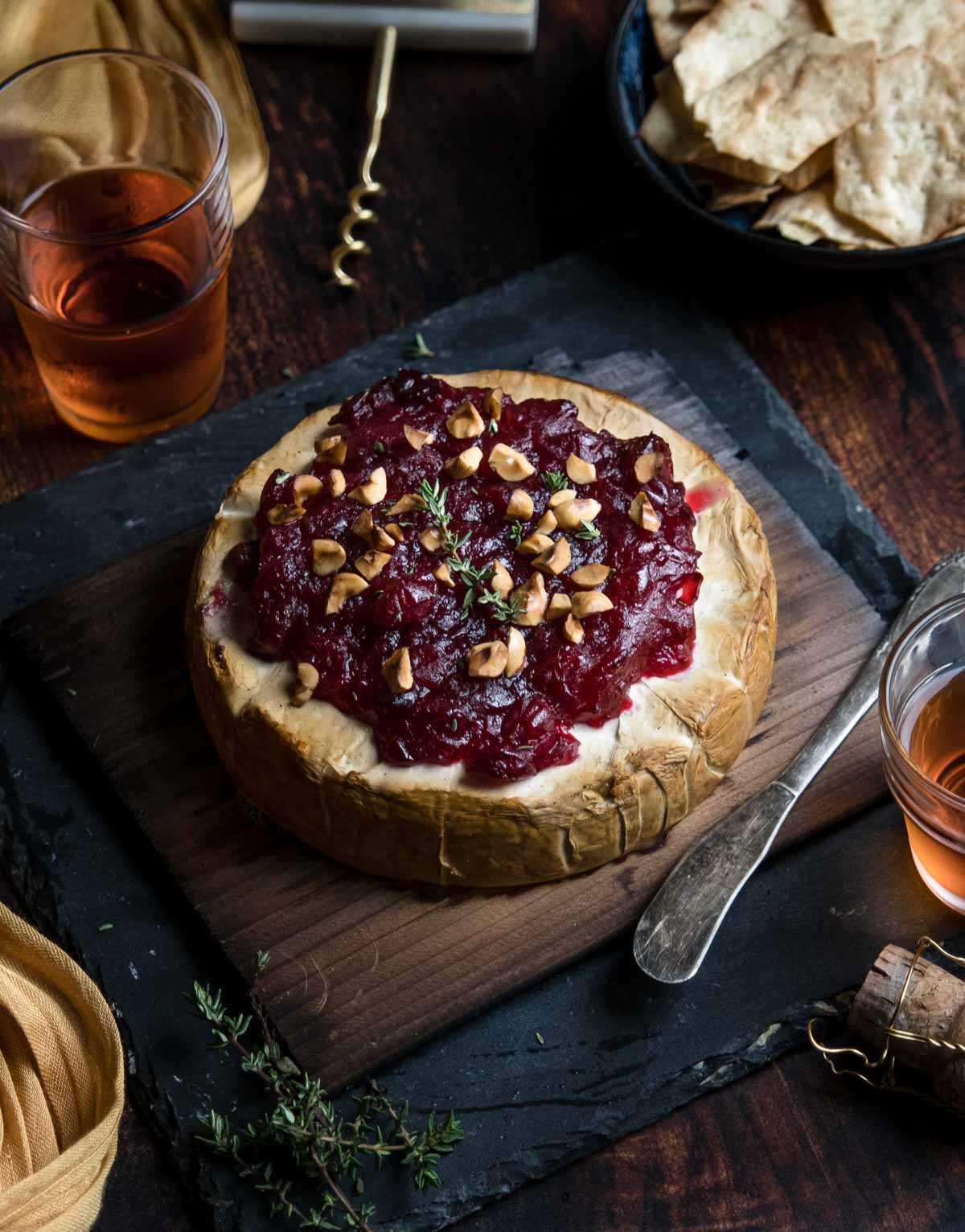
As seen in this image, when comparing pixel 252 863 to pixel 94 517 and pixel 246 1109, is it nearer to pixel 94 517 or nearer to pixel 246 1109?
pixel 246 1109

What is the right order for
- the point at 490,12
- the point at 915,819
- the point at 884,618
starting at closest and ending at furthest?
1. the point at 915,819
2. the point at 884,618
3. the point at 490,12

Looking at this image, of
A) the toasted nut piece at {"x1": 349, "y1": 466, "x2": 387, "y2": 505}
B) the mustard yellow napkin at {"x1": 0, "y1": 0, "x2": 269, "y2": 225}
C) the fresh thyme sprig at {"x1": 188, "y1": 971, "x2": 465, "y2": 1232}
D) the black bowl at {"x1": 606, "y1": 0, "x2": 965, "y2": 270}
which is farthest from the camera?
the mustard yellow napkin at {"x1": 0, "y1": 0, "x2": 269, "y2": 225}

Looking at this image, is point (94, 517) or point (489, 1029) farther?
point (94, 517)

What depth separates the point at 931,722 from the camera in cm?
303

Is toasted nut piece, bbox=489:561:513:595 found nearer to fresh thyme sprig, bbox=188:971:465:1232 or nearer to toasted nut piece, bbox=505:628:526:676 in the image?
toasted nut piece, bbox=505:628:526:676

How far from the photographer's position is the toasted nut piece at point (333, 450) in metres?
3.04

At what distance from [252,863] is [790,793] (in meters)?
1.07

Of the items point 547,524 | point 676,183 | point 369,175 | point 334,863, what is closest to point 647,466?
point 547,524

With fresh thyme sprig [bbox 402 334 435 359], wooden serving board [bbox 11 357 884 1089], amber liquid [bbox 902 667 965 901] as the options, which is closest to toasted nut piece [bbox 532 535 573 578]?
wooden serving board [bbox 11 357 884 1089]

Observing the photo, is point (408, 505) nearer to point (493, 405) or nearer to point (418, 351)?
point (493, 405)

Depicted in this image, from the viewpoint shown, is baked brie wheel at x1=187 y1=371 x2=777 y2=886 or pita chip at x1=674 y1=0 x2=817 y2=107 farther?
pita chip at x1=674 y1=0 x2=817 y2=107

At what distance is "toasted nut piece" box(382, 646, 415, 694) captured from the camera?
276 centimetres

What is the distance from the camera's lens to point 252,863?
10.0 ft

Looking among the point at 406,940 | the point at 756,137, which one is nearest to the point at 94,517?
the point at 406,940
